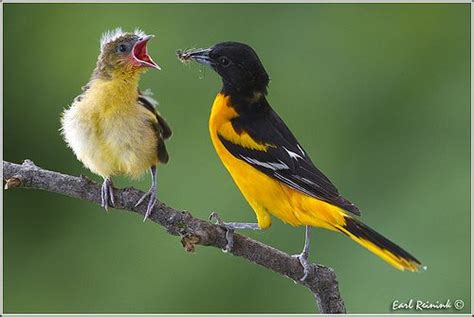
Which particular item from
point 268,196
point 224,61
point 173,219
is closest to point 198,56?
point 224,61

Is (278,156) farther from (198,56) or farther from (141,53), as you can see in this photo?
(141,53)

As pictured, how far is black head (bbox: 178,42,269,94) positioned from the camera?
3.05 metres

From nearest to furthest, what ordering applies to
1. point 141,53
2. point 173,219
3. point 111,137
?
1. point 173,219
2. point 111,137
3. point 141,53

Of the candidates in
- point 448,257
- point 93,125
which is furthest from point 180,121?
point 93,125

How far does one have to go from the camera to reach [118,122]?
281 cm

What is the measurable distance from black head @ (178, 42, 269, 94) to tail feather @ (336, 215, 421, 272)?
583 mm

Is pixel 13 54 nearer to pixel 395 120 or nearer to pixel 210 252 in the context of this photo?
pixel 210 252

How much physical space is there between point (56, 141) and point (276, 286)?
1.42 metres

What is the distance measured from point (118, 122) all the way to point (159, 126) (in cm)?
15

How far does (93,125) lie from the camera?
9.18ft

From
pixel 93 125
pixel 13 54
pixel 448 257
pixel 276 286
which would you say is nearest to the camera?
pixel 93 125

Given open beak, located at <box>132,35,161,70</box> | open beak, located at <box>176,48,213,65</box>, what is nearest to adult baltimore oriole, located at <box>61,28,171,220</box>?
open beak, located at <box>132,35,161,70</box>

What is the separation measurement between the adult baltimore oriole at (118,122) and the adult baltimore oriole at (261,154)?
19 cm

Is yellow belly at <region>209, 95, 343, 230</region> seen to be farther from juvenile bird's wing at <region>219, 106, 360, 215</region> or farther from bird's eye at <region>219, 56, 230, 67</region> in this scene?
bird's eye at <region>219, 56, 230, 67</region>
